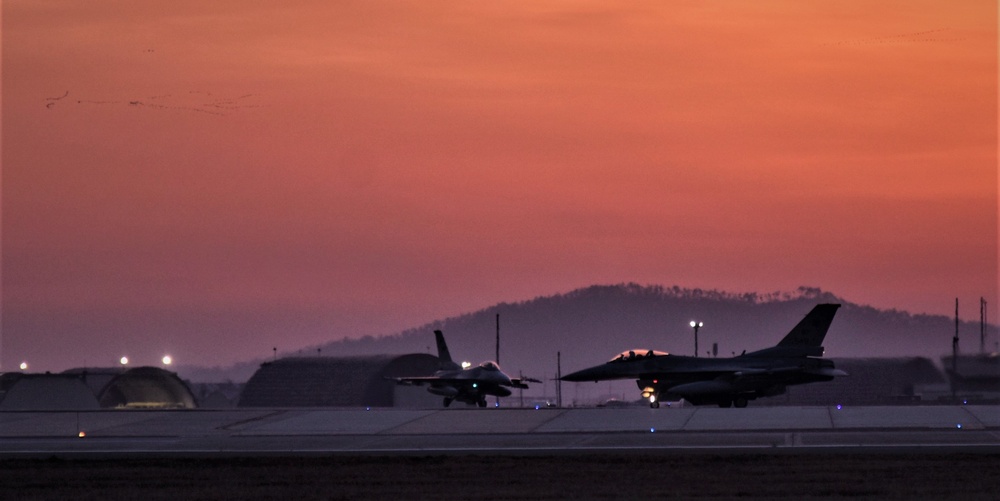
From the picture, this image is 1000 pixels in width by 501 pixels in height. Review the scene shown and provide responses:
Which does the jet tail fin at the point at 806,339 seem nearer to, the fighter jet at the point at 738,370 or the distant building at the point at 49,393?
the fighter jet at the point at 738,370

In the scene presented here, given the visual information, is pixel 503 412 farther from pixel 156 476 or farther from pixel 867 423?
pixel 156 476

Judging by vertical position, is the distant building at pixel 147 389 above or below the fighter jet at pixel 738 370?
below

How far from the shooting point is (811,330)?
5656 cm

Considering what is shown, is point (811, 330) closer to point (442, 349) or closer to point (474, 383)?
point (474, 383)

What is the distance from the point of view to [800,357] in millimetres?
55812

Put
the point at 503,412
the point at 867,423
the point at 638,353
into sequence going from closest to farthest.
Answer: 1. the point at 867,423
2. the point at 503,412
3. the point at 638,353

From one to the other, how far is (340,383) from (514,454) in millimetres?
67229

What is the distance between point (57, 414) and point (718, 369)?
26500 mm

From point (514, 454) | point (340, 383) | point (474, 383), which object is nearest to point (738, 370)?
point (474, 383)

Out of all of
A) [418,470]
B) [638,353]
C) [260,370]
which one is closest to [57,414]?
[638,353]

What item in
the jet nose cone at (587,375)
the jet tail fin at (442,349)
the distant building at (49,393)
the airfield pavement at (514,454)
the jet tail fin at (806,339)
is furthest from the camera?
the distant building at (49,393)

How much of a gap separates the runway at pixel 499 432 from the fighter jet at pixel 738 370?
7245 mm

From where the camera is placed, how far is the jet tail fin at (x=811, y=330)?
56.5m

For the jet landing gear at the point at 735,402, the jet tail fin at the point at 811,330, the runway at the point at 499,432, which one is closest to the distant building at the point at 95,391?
the runway at the point at 499,432
